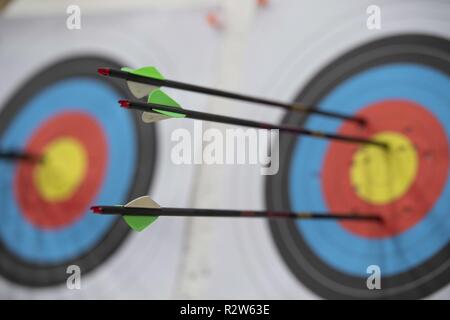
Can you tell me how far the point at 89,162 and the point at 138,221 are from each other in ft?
3.00

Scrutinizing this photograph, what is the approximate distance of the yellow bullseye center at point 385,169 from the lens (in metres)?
1.32

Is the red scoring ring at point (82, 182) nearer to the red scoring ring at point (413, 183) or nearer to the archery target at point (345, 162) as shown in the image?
the archery target at point (345, 162)

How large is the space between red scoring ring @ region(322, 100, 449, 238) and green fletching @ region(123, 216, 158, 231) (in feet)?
1.86

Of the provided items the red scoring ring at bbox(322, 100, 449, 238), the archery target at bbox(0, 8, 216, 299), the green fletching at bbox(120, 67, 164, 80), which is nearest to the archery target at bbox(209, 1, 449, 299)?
the red scoring ring at bbox(322, 100, 449, 238)

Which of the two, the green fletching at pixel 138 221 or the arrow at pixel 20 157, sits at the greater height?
the arrow at pixel 20 157

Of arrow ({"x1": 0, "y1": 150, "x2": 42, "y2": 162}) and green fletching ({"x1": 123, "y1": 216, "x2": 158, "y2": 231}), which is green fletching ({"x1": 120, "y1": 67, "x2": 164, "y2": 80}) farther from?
arrow ({"x1": 0, "y1": 150, "x2": 42, "y2": 162})

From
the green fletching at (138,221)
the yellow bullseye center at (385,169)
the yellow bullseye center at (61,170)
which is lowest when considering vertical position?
the green fletching at (138,221)

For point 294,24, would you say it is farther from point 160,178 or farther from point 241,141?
point 160,178

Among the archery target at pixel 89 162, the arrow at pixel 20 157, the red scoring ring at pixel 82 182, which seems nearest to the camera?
the archery target at pixel 89 162

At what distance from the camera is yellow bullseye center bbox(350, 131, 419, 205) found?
1317 mm

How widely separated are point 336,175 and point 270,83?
0.34 meters

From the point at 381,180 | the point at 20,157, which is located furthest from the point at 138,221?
the point at 20,157

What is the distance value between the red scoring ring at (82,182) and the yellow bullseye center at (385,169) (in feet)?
2.68

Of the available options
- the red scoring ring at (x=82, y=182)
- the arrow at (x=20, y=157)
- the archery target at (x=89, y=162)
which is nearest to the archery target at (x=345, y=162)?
the archery target at (x=89, y=162)
